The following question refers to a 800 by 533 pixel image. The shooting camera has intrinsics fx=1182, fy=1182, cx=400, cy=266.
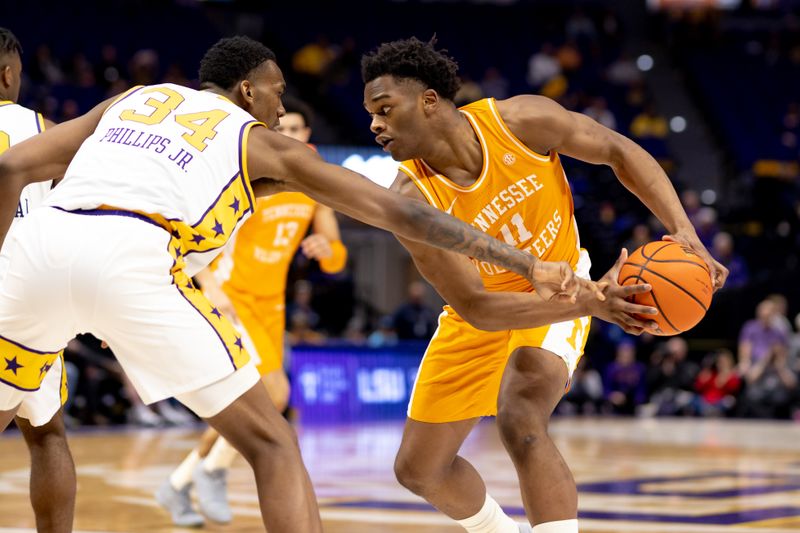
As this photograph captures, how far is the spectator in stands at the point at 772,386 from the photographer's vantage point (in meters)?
15.7

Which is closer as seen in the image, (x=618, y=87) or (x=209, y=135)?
(x=209, y=135)

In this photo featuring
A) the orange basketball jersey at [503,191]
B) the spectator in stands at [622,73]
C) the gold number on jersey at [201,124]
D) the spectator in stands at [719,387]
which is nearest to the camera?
the gold number on jersey at [201,124]

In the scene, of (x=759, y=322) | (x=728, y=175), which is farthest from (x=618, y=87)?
(x=759, y=322)

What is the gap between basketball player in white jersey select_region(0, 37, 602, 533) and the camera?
11.0 ft

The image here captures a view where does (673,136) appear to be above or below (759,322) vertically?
above

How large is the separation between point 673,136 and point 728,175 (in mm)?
2314

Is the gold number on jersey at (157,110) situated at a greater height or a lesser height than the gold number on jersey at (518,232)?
greater

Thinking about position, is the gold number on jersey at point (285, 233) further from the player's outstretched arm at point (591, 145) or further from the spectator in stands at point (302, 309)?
the spectator in stands at point (302, 309)

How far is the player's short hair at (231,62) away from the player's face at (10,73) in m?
0.95

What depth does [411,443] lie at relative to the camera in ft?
15.4

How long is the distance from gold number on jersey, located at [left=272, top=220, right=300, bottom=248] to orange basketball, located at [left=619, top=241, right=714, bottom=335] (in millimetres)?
3465

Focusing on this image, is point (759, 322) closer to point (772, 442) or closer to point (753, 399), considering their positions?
point (753, 399)

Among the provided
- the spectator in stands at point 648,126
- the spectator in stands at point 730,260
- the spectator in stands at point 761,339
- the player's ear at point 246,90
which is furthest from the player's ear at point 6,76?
the spectator in stands at point 648,126

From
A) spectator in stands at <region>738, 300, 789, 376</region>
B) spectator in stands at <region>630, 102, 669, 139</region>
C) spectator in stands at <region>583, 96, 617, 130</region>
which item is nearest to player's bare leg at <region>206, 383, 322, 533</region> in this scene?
spectator in stands at <region>738, 300, 789, 376</region>
